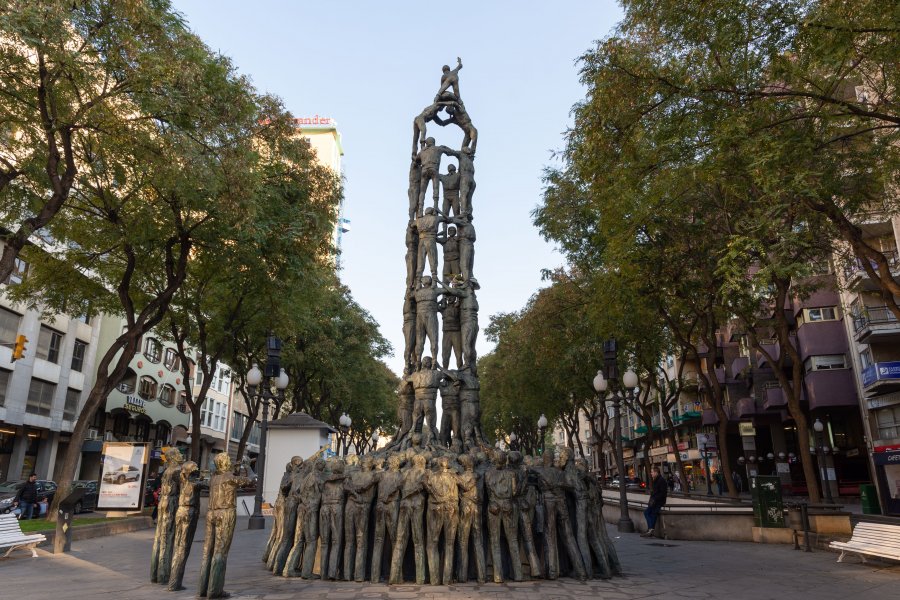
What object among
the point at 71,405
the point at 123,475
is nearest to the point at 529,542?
the point at 123,475

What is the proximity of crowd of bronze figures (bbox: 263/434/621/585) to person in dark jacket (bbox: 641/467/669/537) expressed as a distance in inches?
232

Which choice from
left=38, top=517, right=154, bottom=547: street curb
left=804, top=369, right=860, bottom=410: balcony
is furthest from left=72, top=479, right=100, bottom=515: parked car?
left=804, top=369, right=860, bottom=410: balcony

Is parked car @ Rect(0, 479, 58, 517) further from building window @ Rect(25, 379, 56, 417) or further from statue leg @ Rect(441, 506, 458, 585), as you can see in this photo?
statue leg @ Rect(441, 506, 458, 585)

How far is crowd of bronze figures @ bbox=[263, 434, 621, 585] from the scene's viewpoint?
30.6 ft

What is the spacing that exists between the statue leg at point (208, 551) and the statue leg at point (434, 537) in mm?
3020

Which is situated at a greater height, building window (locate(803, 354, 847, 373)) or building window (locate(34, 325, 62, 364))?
building window (locate(34, 325, 62, 364))

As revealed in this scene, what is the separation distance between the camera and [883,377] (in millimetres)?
27141

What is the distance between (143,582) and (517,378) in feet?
86.2

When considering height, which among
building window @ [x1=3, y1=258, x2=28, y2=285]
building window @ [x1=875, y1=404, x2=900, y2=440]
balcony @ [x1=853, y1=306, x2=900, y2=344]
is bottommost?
building window @ [x1=875, y1=404, x2=900, y2=440]

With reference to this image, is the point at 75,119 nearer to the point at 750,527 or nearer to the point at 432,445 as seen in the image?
the point at 432,445

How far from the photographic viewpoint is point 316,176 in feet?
65.6

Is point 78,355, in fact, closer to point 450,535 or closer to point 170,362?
point 170,362

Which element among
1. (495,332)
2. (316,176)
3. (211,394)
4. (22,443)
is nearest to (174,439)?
(211,394)

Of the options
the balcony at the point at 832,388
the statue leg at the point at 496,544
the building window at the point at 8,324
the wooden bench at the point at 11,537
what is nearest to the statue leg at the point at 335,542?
the statue leg at the point at 496,544
